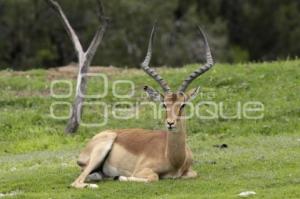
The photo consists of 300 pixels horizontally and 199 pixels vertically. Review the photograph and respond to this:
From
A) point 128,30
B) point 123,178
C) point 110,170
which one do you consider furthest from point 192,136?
point 128,30

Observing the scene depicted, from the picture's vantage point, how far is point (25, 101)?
2389cm

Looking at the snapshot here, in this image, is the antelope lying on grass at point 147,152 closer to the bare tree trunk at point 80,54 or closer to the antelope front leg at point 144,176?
the antelope front leg at point 144,176

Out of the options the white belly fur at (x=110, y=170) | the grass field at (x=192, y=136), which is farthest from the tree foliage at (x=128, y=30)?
the white belly fur at (x=110, y=170)

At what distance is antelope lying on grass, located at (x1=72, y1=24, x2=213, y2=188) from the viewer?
539 inches

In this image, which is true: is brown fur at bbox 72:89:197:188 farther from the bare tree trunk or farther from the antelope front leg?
the bare tree trunk

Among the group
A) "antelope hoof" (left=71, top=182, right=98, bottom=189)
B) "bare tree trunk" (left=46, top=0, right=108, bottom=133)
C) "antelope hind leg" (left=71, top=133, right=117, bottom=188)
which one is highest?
"bare tree trunk" (left=46, top=0, right=108, bottom=133)

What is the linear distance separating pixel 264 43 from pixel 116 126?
37799mm

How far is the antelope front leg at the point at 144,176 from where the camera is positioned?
13.7 m

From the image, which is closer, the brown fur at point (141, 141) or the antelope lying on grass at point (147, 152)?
the antelope lying on grass at point (147, 152)

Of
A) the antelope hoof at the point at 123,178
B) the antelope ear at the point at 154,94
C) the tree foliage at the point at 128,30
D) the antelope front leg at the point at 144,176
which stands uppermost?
the tree foliage at the point at 128,30

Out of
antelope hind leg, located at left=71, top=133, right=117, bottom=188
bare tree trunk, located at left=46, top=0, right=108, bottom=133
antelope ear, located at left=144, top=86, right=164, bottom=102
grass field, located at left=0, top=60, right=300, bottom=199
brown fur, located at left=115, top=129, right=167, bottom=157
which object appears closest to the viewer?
grass field, located at left=0, top=60, right=300, bottom=199

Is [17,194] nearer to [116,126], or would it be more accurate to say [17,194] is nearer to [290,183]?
[290,183]

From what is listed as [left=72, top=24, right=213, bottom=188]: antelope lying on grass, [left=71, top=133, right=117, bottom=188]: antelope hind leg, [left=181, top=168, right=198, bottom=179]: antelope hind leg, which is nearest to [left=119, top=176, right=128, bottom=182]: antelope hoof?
[left=72, top=24, right=213, bottom=188]: antelope lying on grass

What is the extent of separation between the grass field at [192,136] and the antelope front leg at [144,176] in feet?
0.86
